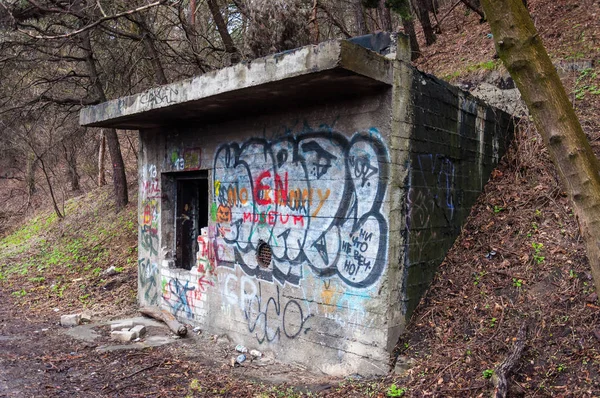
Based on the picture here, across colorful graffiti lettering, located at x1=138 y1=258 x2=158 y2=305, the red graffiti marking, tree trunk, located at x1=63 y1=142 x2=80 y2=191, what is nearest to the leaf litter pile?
colorful graffiti lettering, located at x1=138 y1=258 x2=158 y2=305

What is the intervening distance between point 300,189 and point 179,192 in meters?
2.95

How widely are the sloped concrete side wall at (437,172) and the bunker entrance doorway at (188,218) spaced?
3.70m

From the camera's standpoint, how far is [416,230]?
4793mm

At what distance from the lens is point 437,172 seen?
5094 millimetres

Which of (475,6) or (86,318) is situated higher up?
(475,6)

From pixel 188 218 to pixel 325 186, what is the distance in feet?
10.8

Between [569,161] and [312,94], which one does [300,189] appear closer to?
[312,94]

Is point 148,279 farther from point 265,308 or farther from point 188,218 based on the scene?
point 265,308

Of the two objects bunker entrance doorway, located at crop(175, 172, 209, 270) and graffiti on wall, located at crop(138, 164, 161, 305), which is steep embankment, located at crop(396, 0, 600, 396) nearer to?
bunker entrance doorway, located at crop(175, 172, 209, 270)

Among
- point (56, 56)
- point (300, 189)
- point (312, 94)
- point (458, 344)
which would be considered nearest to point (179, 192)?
point (300, 189)

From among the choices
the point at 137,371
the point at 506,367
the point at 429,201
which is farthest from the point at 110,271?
the point at 506,367

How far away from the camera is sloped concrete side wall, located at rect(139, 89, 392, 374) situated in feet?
15.1

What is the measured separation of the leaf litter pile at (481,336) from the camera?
3.92 m

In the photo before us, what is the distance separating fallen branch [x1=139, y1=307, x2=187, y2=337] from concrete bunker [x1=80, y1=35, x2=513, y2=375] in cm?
24
